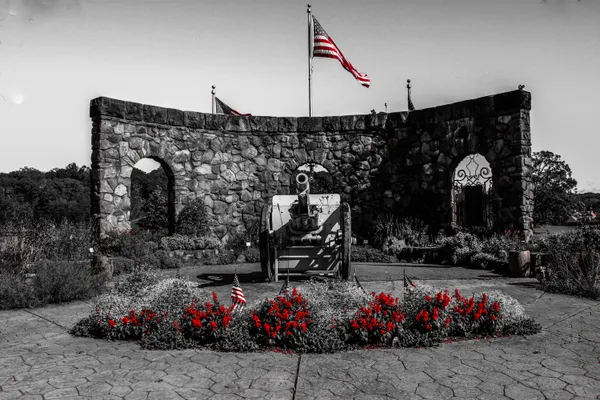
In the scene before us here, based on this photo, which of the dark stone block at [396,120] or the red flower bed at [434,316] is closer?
the red flower bed at [434,316]

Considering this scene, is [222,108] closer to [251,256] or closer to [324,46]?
[324,46]

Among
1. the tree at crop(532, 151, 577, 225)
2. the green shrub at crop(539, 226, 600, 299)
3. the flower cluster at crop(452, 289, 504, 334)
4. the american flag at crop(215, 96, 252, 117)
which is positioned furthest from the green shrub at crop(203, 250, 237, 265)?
the tree at crop(532, 151, 577, 225)

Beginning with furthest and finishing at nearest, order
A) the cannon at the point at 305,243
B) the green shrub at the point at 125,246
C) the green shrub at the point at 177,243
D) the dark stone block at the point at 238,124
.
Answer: the dark stone block at the point at 238,124
the green shrub at the point at 177,243
the green shrub at the point at 125,246
the cannon at the point at 305,243

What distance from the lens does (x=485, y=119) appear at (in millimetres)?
12250

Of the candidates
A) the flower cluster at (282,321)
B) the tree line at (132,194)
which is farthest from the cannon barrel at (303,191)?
the tree line at (132,194)

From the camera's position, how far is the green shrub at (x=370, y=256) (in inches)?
469

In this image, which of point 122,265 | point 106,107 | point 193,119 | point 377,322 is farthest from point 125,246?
point 377,322

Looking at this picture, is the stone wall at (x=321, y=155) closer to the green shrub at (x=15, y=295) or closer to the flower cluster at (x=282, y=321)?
the green shrub at (x=15, y=295)

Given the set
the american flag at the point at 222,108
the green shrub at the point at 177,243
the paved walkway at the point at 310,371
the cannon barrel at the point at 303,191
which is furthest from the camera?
the american flag at the point at 222,108

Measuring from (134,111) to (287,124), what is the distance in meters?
4.20

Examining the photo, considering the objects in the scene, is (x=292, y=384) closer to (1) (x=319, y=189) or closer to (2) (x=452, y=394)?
(2) (x=452, y=394)

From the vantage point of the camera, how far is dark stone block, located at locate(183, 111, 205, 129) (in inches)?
531

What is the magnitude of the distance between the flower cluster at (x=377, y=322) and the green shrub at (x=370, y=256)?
650cm

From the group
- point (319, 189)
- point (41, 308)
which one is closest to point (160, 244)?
point (41, 308)
